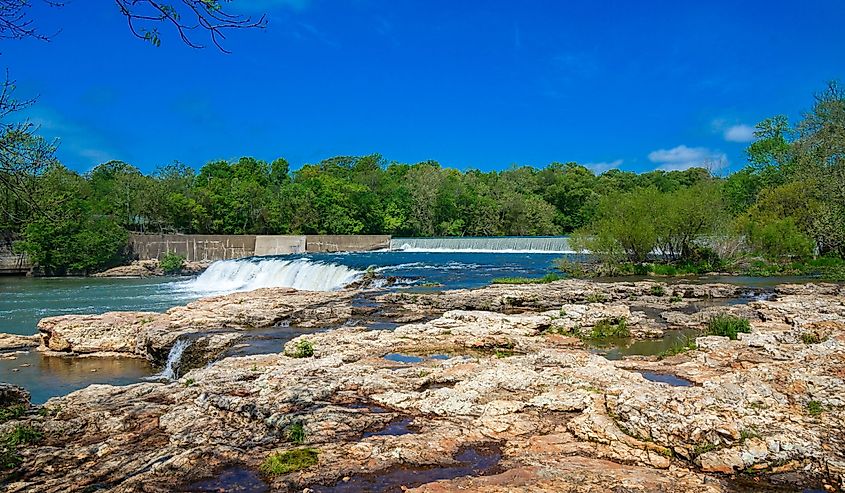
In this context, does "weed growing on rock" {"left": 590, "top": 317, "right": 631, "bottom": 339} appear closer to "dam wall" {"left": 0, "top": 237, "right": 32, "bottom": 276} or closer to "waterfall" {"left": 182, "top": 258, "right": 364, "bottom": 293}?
"waterfall" {"left": 182, "top": 258, "right": 364, "bottom": 293}

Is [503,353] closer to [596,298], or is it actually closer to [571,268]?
[596,298]

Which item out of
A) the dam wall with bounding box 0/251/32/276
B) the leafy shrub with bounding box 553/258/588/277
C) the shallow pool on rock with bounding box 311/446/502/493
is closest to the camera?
the shallow pool on rock with bounding box 311/446/502/493

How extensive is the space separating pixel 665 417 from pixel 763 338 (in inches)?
202

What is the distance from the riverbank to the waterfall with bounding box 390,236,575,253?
27.7 metres

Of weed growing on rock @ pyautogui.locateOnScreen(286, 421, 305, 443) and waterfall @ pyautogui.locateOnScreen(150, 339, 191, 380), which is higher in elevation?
weed growing on rock @ pyautogui.locateOnScreen(286, 421, 305, 443)

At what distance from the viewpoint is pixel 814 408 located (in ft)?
18.7

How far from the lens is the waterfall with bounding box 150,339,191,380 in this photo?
1052 centimetres

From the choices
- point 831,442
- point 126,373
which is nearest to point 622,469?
point 831,442

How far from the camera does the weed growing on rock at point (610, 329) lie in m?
11.5

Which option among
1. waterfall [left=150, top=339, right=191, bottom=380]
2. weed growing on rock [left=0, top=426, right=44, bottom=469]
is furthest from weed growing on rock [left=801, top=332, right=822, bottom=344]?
waterfall [left=150, top=339, right=191, bottom=380]

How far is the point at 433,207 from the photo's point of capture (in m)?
60.7

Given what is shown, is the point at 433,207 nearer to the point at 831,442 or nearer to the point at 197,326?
the point at 197,326

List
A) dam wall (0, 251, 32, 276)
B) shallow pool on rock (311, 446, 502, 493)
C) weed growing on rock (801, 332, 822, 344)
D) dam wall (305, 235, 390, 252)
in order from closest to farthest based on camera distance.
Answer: shallow pool on rock (311, 446, 502, 493) < weed growing on rock (801, 332, 822, 344) < dam wall (0, 251, 32, 276) < dam wall (305, 235, 390, 252)

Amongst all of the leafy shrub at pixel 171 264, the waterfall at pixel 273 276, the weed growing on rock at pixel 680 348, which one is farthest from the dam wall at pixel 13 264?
the weed growing on rock at pixel 680 348
